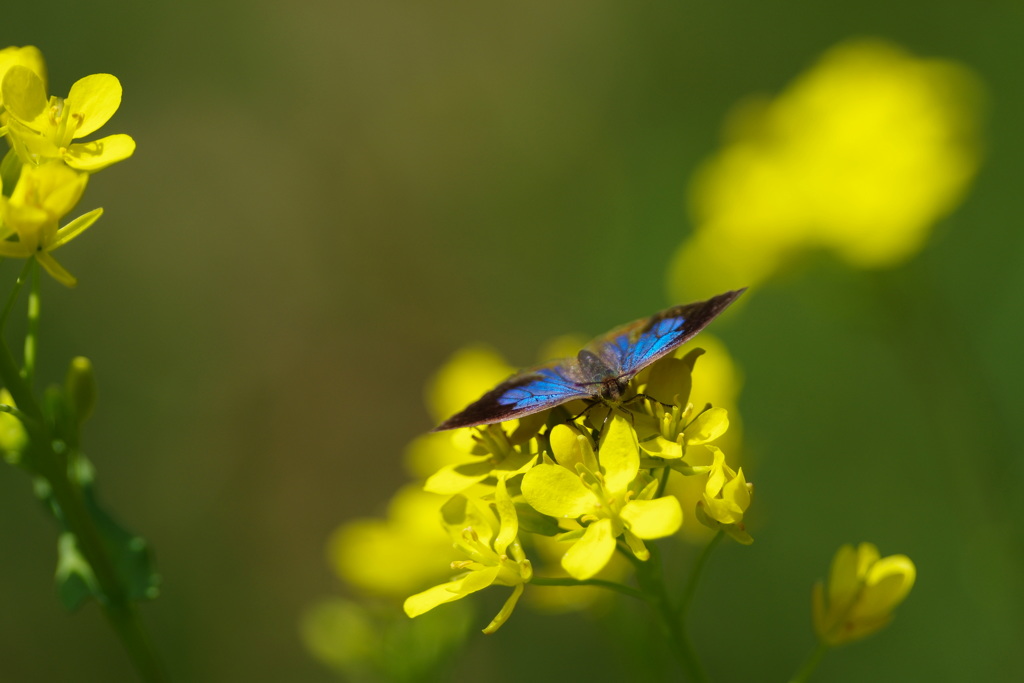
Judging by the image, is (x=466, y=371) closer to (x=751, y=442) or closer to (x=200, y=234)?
(x=751, y=442)

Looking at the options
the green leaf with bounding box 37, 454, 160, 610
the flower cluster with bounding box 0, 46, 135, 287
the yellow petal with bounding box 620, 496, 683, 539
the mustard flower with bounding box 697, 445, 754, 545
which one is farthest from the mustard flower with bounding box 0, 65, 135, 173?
the mustard flower with bounding box 697, 445, 754, 545

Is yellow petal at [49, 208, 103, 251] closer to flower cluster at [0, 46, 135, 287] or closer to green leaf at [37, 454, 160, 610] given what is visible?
flower cluster at [0, 46, 135, 287]

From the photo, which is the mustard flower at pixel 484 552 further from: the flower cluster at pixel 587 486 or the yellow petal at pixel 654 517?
the yellow petal at pixel 654 517

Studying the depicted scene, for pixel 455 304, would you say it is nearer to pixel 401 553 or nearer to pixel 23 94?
pixel 401 553

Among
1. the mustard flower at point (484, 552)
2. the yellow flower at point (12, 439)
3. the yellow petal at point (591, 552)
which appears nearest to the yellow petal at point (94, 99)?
the yellow flower at point (12, 439)

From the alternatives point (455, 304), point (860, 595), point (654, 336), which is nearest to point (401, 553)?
point (654, 336)

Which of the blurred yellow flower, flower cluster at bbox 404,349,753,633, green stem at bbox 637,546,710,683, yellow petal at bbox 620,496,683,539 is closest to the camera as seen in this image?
yellow petal at bbox 620,496,683,539
